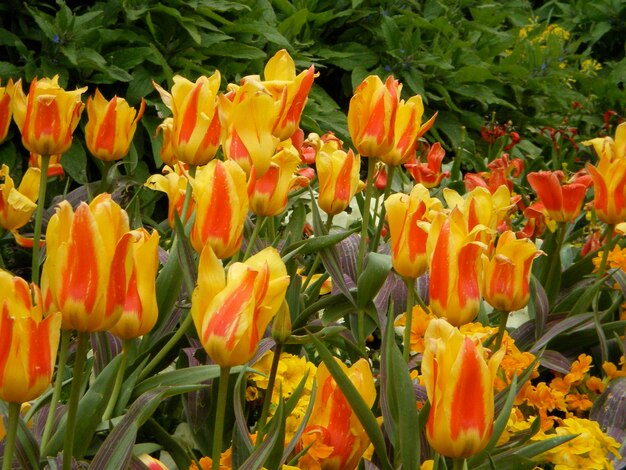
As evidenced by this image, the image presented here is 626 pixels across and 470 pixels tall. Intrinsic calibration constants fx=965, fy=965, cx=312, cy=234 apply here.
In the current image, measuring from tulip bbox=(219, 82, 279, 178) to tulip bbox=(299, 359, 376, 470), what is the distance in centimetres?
36

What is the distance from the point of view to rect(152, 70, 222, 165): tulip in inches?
58.9

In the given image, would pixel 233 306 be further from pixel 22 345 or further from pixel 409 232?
pixel 409 232

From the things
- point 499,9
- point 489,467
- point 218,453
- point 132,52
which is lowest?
point 499,9

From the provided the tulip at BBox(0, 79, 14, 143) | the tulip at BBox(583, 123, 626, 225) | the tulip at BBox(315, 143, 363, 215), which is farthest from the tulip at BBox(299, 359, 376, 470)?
the tulip at BBox(0, 79, 14, 143)

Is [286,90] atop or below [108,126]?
atop

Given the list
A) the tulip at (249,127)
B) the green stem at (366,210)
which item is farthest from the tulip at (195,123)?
the green stem at (366,210)

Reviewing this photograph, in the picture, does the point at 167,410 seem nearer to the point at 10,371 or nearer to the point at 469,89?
the point at 10,371

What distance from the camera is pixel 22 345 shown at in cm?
93

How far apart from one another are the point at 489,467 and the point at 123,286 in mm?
557

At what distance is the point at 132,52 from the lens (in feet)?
11.5

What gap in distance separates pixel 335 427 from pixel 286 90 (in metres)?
0.55

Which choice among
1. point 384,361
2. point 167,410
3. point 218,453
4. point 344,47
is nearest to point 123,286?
point 218,453

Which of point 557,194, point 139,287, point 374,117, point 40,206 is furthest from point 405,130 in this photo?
point 139,287

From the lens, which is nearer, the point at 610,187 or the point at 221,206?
the point at 221,206
